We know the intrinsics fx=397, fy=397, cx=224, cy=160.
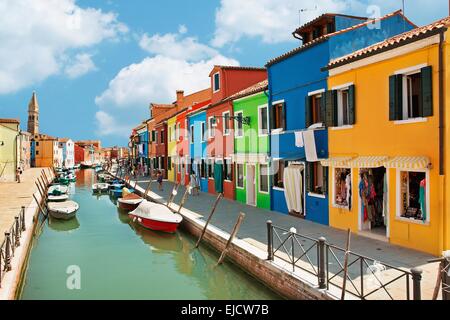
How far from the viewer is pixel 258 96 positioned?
19.4m

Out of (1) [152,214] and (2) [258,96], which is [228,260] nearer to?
(1) [152,214]

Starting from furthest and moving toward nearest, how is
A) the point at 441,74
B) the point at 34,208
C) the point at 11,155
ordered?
the point at 11,155, the point at 34,208, the point at 441,74

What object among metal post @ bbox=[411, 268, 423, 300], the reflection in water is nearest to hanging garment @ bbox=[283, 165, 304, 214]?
metal post @ bbox=[411, 268, 423, 300]

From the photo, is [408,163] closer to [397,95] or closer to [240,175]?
[397,95]

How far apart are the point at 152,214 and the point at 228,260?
661 cm

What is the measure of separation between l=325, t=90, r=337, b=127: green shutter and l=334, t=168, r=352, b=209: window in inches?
66.1

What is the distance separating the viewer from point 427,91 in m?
10.1

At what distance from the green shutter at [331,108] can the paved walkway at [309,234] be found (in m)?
3.73

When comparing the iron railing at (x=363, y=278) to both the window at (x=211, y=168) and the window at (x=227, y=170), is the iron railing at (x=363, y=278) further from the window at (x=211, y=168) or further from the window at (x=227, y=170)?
the window at (x=211, y=168)

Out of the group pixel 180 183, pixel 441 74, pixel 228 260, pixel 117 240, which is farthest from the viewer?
pixel 180 183

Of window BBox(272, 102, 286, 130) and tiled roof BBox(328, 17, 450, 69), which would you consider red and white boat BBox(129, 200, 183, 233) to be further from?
tiled roof BBox(328, 17, 450, 69)

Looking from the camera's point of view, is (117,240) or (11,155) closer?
(117,240)

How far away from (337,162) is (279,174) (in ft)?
16.4

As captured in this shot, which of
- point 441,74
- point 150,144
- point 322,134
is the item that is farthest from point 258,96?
point 150,144
